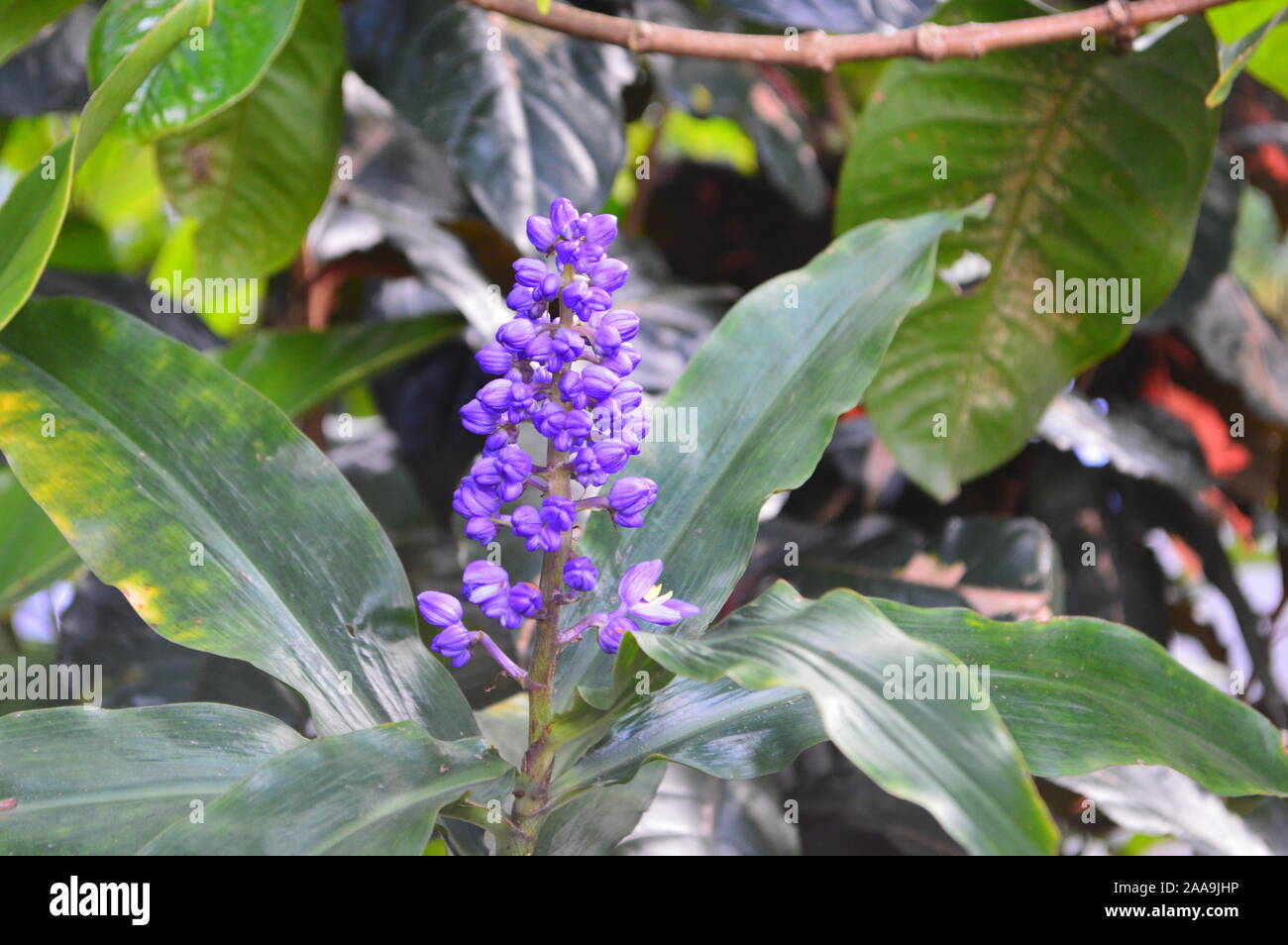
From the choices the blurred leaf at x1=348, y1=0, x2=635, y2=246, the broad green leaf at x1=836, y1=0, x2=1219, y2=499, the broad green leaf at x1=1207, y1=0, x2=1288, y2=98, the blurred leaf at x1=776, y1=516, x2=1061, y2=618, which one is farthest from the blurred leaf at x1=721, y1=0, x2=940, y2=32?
the blurred leaf at x1=776, y1=516, x2=1061, y2=618

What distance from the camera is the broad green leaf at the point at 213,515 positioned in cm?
69

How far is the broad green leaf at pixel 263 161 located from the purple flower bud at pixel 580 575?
691 mm

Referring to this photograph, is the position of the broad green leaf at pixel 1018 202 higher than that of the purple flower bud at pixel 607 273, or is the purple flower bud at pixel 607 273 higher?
the broad green leaf at pixel 1018 202

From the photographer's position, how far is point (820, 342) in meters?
0.78

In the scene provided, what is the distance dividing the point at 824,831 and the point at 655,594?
662mm

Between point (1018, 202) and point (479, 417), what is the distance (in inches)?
28.7

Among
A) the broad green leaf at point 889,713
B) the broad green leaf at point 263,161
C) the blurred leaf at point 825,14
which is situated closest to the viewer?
the broad green leaf at point 889,713

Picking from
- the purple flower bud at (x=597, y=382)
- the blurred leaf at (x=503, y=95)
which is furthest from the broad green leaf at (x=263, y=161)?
the purple flower bud at (x=597, y=382)

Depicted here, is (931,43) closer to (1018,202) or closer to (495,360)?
(1018,202)

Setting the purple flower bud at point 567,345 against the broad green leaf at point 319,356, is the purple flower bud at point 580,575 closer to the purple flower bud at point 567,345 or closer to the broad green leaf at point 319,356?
the purple flower bud at point 567,345

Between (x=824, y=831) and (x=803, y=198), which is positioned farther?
(x=803, y=198)

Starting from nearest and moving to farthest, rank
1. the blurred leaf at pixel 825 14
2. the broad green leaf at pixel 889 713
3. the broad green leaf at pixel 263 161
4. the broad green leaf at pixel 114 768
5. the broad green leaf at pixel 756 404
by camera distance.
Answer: the broad green leaf at pixel 889 713
the broad green leaf at pixel 114 768
the broad green leaf at pixel 756 404
the blurred leaf at pixel 825 14
the broad green leaf at pixel 263 161
